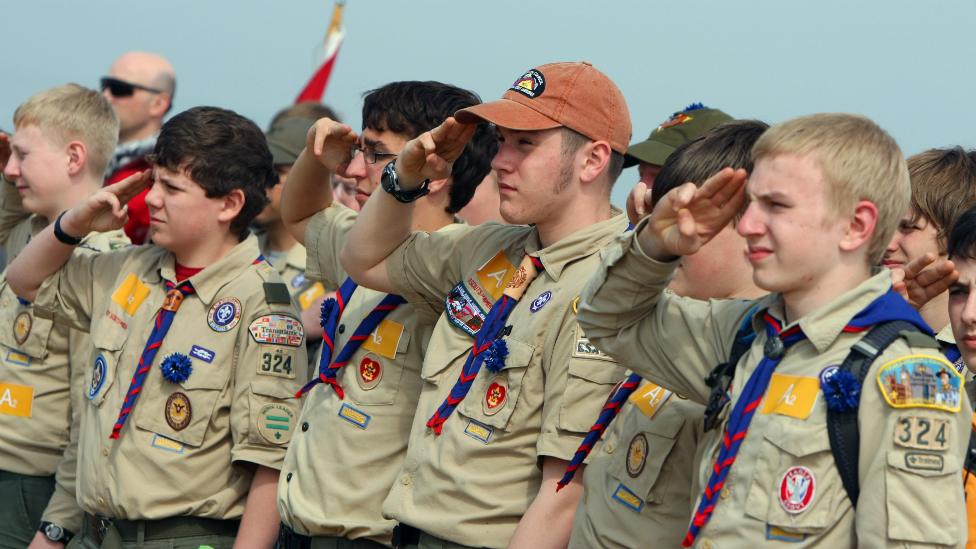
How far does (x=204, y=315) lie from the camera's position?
5766 millimetres

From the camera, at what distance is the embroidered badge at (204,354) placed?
5672 millimetres

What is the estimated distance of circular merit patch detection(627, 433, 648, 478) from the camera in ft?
13.2

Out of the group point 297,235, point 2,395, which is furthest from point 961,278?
point 2,395

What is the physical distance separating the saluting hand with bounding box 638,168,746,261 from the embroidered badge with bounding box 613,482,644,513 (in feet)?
2.60

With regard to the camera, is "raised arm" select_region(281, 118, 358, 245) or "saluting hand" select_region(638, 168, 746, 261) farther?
"raised arm" select_region(281, 118, 358, 245)

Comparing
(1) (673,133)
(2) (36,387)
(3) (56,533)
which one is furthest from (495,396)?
(2) (36,387)

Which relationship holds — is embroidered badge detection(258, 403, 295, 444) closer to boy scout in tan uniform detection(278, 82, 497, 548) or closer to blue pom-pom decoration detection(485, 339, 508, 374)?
boy scout in tan uniform detection(278, 82, 497, 548)

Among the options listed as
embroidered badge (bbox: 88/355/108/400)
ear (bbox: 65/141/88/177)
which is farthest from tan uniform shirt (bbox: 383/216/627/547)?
ear (bbox: 65/141/88/177)

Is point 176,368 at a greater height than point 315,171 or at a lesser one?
lesser

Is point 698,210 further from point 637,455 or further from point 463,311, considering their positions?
point 463,311

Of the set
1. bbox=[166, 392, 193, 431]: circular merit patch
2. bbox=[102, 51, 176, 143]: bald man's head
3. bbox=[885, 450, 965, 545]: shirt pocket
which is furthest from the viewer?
bbox=[102, 51, 176, 143]: bald man's head

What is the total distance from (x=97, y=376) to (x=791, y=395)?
3416 millimetres

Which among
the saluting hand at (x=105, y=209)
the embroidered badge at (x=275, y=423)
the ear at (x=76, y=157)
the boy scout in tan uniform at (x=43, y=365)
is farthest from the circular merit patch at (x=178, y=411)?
the ear at (x=76, y=157)

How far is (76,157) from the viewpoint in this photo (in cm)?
706
